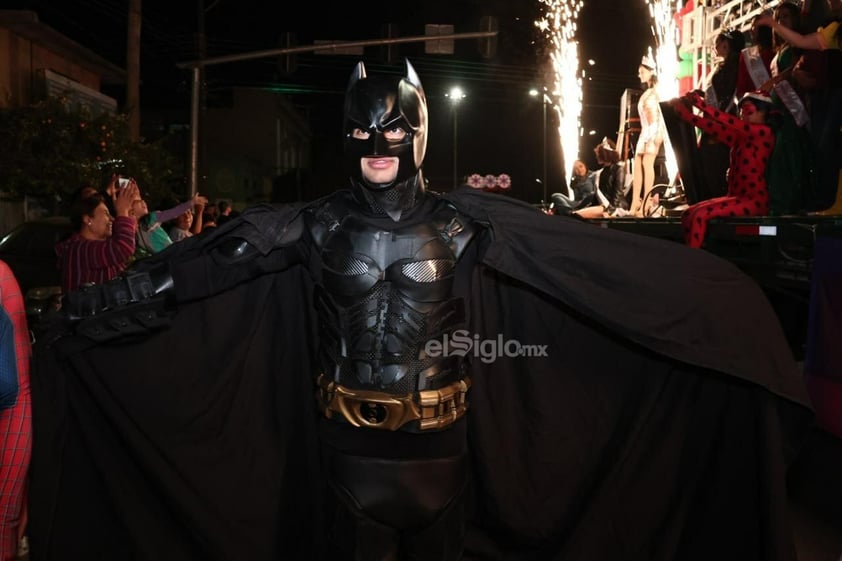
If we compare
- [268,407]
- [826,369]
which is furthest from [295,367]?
[826,369]

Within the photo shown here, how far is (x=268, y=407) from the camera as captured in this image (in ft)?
10.7

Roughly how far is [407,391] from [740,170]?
4.70m

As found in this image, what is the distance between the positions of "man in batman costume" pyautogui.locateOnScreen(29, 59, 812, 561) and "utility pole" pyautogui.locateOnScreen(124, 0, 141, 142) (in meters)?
11.7

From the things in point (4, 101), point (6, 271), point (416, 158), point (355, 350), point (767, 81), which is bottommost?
point (355, 350)

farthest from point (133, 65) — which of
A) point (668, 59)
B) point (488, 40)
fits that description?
point (668, 59)

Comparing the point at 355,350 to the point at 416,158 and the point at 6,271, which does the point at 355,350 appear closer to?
the point at 416,158

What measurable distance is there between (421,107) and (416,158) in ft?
0.77

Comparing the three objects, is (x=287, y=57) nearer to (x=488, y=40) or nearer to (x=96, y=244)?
(x=488, y=40)

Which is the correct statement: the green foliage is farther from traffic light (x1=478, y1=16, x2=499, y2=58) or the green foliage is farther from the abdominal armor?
the abdominal armor

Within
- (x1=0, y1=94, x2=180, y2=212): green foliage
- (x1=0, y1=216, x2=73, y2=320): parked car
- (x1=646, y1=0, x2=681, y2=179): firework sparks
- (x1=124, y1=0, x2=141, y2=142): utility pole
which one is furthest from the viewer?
(x1=124, y1=0, x2=141, y2=142): utility pole

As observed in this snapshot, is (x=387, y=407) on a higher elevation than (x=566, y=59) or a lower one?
lower

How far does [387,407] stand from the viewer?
258 cm

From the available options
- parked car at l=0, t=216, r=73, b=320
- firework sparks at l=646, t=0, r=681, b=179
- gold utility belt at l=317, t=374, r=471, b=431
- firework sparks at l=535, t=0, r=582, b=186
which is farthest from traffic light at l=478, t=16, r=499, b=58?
gold utility belt at l=317, t=374, r=471, b=431

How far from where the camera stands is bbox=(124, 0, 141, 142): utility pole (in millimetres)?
13367
